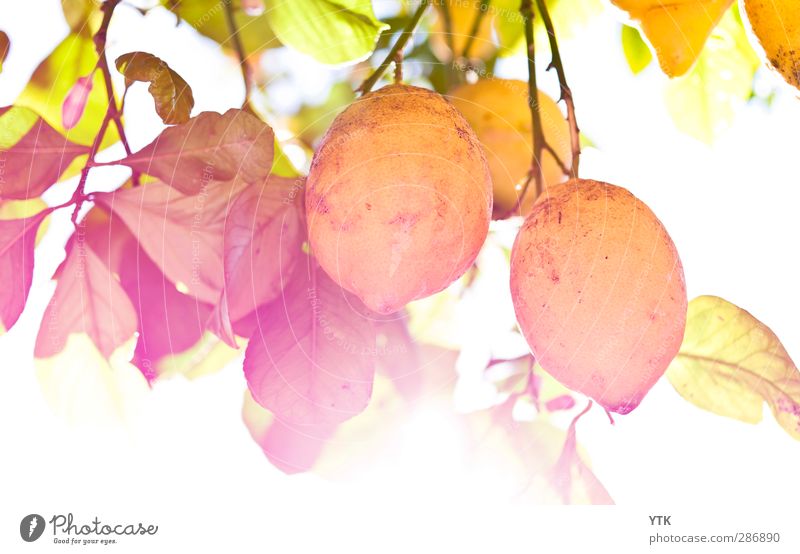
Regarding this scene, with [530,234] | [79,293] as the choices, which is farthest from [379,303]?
[79,293]

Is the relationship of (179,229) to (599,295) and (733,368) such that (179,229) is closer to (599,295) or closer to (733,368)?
(599,295)

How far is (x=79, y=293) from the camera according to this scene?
0.35 meters

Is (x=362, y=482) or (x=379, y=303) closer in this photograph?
(x=379, y=303)

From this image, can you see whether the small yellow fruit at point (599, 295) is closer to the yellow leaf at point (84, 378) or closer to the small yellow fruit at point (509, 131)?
the small yellow fruit at point (509, 131)

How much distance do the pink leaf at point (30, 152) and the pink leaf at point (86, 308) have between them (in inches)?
1.4

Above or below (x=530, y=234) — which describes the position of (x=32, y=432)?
below

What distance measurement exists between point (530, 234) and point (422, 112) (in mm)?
→ 64

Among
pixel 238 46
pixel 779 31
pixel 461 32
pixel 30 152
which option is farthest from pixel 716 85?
pixel 30 152

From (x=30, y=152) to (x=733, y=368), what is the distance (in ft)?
1.23

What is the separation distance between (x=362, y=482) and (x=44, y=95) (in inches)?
9.8

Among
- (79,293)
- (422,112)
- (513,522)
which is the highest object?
(422,112)

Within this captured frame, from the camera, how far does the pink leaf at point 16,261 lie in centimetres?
36

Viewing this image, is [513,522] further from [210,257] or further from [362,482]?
[210,257]

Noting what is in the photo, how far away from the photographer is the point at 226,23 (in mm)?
344
